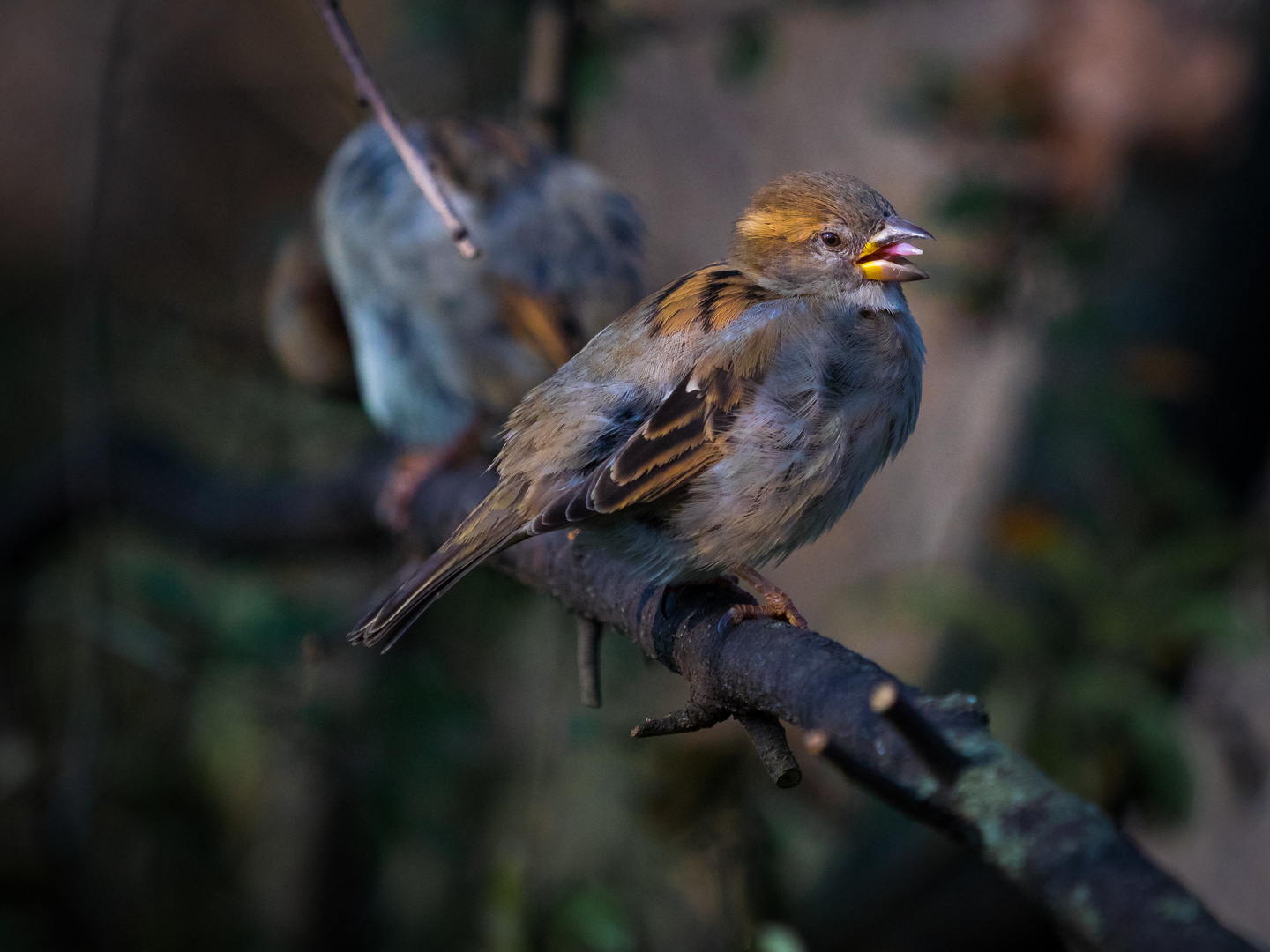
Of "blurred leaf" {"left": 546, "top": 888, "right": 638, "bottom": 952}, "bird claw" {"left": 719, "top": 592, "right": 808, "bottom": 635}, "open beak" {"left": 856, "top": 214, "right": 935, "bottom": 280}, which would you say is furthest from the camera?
"blurred leaf" {"left": 546, "top": 888, "right": 638, "bottom": 952}

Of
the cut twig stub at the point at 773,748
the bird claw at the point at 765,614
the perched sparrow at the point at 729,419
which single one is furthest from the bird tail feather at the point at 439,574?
the cut twig stub at the point at 773,748

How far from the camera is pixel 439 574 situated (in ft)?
6.91

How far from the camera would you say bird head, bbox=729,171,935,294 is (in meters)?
2.34

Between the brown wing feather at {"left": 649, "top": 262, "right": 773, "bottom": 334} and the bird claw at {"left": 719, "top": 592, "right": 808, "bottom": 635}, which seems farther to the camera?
the brown wing feather at {"left": 649, "top": 262, "right": 773, "bottom": 334}

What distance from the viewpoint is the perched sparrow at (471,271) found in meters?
3.40

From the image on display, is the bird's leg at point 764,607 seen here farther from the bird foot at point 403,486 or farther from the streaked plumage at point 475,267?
the bird foot at point 403,486

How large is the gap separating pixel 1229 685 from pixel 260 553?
3.37 m

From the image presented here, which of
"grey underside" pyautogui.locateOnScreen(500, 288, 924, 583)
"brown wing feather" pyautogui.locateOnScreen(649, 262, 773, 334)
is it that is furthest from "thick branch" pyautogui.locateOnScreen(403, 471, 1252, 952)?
"brown wing feather" pyautogui.locateOnScreen(649, 262, 773, 334)

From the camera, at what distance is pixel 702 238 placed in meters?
5.49

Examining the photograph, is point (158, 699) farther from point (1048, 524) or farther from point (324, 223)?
point (1048, 524)

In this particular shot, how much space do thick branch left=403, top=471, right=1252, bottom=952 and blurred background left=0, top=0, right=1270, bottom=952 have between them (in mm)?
1309

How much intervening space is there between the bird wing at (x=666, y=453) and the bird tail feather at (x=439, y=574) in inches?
4.9

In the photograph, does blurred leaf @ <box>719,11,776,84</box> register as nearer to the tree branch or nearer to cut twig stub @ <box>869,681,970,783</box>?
the tree branch

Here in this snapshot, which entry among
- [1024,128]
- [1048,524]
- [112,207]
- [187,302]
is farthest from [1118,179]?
[112,207]
